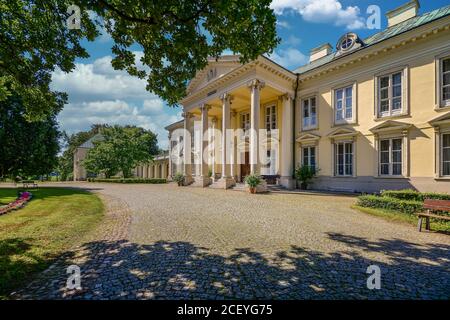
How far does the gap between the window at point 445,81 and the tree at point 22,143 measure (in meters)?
29.9

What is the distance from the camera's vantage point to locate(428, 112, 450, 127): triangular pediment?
12002 millimetres

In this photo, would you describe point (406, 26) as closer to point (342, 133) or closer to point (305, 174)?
point (342, 133)

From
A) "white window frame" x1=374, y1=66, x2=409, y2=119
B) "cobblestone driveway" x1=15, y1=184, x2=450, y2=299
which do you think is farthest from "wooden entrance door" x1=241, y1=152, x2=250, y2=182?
"cobblestone driveway" x1=15, y1=184, x2=450, y2=299

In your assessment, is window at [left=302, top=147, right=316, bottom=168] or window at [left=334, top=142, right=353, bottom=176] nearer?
window at [left=334, top=142, right=353, bottom=176]

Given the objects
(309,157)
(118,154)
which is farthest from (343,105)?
(118,154)

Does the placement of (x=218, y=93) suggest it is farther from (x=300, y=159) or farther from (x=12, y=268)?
(x=12, y=268)

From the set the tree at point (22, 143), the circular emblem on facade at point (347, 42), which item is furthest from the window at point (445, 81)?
the tree at point (22, 143)

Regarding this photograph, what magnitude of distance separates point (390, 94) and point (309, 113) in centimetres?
564

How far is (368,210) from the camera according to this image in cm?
896

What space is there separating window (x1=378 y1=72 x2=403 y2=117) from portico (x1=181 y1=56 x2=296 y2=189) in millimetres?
6416

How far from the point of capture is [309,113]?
18.9 metres

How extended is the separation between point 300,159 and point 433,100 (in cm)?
892

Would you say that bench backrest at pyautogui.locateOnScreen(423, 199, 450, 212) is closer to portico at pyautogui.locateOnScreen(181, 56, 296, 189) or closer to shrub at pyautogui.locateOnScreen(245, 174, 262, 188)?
shrub at pyautogui.locateOnScreen(245, 174, 262, 188)
